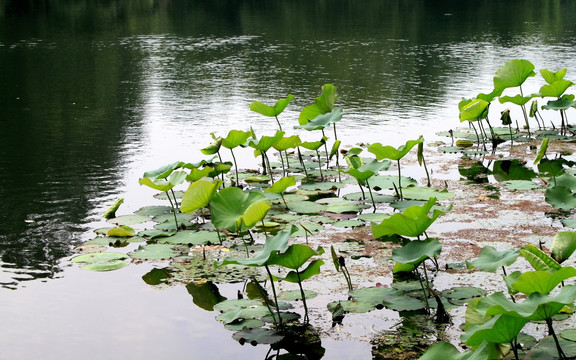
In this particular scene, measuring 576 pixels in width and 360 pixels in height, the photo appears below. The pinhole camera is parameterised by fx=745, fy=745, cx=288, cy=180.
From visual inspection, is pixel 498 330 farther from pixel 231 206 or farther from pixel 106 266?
pixel 106 266

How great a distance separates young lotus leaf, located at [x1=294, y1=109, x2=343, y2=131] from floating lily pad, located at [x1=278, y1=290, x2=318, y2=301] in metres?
2.07

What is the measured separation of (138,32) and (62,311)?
1660 cm

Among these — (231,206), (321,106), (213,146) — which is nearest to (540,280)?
(231,206)

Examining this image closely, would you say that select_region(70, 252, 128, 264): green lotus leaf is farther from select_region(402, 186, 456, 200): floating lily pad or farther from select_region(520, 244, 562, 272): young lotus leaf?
select_region(520, 244, 562, 272): young lotus leaf

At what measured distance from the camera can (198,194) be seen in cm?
412

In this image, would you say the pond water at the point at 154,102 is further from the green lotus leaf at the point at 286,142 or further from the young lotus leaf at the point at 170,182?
the green lotus leaf at the point at 286,142

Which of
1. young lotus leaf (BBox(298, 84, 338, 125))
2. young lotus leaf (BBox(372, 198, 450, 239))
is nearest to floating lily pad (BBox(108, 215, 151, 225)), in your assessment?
young lotus leaf (BBox(298, 84, 338, 125))

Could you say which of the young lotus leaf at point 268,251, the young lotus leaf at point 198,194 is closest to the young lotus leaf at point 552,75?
the young lotus leaf at point 198,194

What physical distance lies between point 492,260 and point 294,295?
1.00m

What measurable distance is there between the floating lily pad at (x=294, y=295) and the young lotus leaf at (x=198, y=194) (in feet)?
2.61

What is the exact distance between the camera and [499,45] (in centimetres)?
1539

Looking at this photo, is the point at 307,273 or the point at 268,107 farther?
the point at 268,107

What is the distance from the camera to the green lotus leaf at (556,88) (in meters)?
6.61

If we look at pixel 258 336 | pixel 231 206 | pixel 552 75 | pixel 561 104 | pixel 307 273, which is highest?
pixel 552 75
